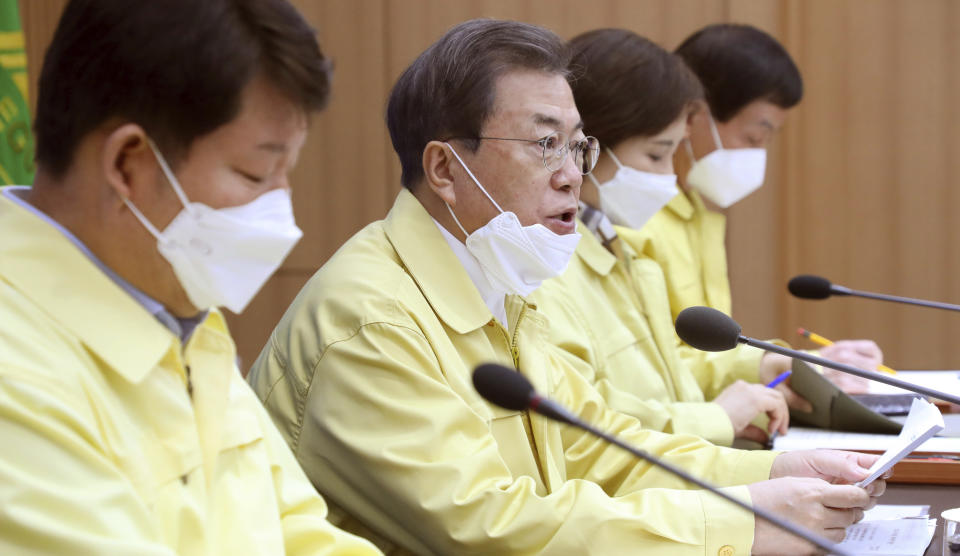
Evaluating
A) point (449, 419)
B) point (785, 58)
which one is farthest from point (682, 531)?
point (785, 58)

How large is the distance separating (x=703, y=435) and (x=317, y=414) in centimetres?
96

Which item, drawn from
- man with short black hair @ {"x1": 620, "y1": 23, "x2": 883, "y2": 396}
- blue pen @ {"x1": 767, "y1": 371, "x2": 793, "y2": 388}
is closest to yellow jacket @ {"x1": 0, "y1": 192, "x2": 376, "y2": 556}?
blue pen @ {"x1": 767, "y1": 371, "x2": 793, "y2": 388}

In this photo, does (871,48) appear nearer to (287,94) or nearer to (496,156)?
(496,156)

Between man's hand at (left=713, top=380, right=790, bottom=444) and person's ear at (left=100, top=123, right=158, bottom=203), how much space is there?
4.92 feet

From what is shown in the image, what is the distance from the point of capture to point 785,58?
3148 millimetres

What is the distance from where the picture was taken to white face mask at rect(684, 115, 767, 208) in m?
3.13

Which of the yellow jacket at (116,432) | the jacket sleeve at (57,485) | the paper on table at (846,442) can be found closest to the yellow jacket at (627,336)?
the paper on table at (846,442)

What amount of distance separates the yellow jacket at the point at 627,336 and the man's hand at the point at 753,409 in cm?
5

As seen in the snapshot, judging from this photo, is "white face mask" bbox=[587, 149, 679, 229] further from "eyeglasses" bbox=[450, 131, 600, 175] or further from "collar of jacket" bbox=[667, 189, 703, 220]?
"eyeglasses" bbox=[450, 131, 600, 175]

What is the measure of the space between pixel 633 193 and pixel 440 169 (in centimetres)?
96

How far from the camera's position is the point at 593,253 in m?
2.45

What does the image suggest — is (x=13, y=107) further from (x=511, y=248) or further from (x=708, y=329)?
(x=708, y=329)

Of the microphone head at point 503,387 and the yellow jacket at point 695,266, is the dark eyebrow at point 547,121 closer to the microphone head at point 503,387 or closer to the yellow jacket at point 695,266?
the microphone head at point 503,387

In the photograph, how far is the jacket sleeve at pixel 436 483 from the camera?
1393 millimetres
